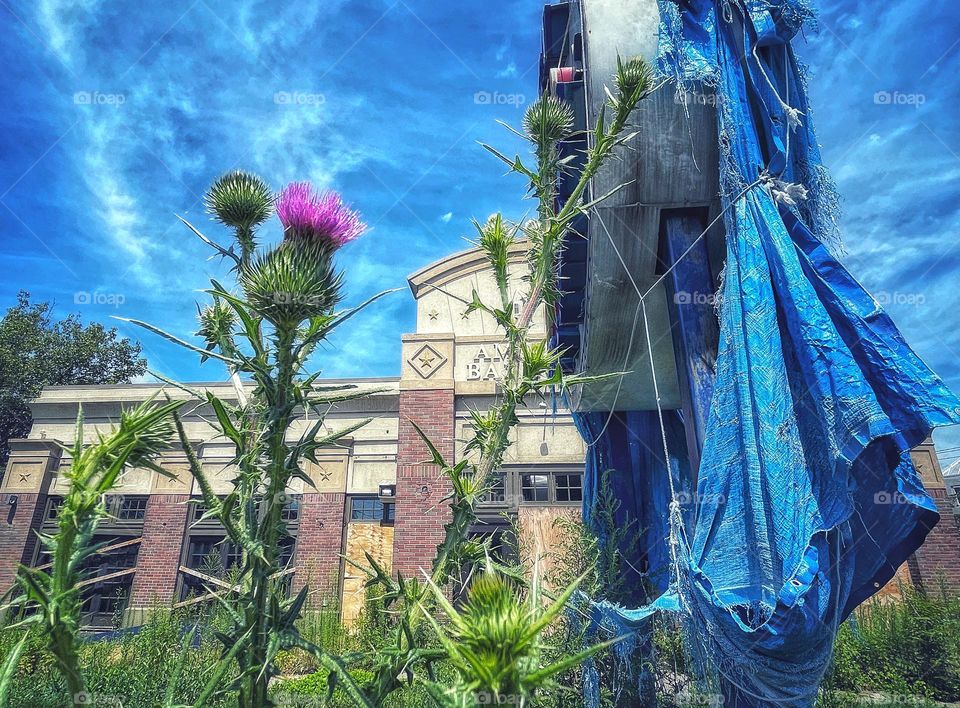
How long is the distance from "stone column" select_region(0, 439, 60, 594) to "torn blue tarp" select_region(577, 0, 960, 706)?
1754cm

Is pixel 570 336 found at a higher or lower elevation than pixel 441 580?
higher

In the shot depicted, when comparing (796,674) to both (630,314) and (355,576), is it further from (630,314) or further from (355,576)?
(355,576)

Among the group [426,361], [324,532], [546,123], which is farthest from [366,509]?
[546,123]

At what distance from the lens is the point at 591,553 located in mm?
5855

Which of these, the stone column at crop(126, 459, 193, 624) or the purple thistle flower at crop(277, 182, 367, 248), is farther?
the stone column at crop(126, 459, 193, 624)

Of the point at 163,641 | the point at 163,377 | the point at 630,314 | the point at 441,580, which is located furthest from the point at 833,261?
the point at 163,641

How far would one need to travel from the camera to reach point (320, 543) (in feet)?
43.6

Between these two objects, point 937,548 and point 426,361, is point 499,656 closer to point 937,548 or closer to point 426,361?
point 426,361

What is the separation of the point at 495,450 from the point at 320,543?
1279 centimetres

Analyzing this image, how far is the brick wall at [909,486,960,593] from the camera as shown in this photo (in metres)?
11.6

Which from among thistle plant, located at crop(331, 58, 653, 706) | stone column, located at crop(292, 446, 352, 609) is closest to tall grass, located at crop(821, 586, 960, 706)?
thistle plant, located at crop(331, 58, 653, 706)

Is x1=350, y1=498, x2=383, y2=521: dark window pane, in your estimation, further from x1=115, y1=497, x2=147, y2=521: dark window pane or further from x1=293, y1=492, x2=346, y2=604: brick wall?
x1=115, y1=497, x2=147, y2=521: dark window pane

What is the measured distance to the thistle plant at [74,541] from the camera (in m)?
1.07

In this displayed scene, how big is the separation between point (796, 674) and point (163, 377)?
3166mm
